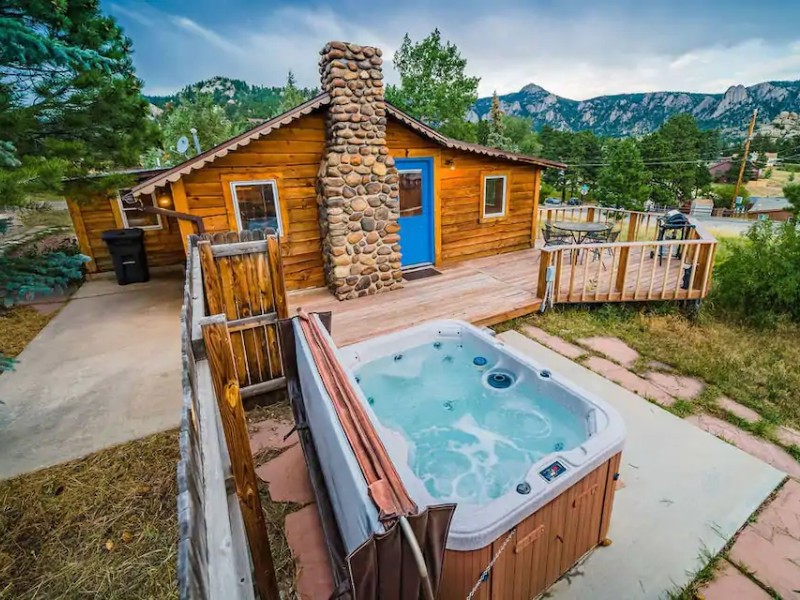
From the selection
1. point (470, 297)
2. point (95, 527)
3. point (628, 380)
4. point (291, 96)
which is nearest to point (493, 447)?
point (628, 380)

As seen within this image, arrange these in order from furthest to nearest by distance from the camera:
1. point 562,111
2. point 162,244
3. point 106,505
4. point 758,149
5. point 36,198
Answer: point 562,111 < point 758,149 < point 162,244 < point 36,198 < point 106,505

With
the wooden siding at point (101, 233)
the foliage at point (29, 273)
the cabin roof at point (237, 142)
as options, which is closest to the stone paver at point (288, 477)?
the foliage at point (29, 273)

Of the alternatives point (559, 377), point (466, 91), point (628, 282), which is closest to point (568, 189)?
point (466, 91)

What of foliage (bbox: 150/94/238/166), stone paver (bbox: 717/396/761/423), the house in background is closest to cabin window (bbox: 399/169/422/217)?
stone paver (bbox: 717/396/761/423)

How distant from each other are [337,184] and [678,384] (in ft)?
15.7

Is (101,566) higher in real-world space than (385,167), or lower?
lower

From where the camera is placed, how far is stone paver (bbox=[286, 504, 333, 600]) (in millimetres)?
2162

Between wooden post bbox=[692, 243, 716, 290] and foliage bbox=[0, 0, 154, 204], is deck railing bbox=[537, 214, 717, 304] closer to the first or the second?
wooden post bbox=[692, 243, 716, 290]

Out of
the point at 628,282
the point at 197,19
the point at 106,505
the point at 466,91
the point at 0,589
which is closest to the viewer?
the point at 0,589

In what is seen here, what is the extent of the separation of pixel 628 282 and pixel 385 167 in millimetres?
4393

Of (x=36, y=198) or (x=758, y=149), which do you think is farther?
(x=758, y=149)

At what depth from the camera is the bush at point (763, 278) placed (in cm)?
540

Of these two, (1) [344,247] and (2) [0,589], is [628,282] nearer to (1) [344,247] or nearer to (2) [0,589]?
(1) [344,247]

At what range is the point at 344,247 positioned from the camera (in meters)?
5.76
